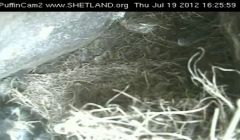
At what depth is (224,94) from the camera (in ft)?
3.26

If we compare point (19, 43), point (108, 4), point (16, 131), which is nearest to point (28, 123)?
point (16, 131)

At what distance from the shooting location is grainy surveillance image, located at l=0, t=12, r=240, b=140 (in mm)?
999

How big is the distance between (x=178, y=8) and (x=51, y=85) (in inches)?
11.3

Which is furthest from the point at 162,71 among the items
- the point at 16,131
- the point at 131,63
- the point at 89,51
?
the point at 16,131

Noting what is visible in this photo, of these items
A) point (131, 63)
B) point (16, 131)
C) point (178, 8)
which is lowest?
point (16, 131)

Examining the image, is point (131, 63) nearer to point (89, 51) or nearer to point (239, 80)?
point (89, 51)

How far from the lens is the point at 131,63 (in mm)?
1200

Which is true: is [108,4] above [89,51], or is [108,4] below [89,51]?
above

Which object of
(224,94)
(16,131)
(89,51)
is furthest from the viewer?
(89,51)

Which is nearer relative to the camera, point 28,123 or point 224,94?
point 224,94

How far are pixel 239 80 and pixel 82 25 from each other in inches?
12.1

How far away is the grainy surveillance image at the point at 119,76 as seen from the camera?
999mm

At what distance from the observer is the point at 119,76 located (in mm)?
1172

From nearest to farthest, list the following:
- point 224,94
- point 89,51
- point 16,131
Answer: point 224,94
point 16,131
point 89,51
